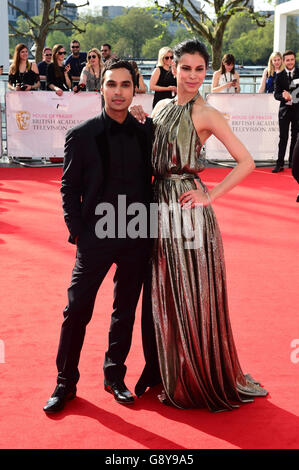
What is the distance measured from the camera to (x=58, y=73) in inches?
448

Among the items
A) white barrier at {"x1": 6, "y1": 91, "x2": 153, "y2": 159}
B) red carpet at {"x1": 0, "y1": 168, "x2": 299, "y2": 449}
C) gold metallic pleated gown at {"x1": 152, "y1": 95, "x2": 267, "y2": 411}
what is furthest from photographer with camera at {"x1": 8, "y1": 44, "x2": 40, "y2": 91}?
gold metallic pleated gown at {"x1": 152, "y1": 95, "x2": 267, "y2": 411}

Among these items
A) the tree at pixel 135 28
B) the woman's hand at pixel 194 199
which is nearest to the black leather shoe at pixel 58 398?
the woman's hand at pixel 194 199

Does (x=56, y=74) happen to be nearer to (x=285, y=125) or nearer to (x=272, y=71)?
(x=272, y=71)

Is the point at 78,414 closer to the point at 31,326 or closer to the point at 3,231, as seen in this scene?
the point at 31,326

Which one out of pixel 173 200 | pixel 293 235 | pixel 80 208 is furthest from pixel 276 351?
pixel 293 235

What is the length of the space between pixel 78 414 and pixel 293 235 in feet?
13.6

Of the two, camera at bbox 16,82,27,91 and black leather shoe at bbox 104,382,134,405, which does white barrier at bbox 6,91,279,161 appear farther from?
black leather shoe at bbox 104,382,134,405

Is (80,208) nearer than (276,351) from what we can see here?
Yes

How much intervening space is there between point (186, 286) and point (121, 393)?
648 mm

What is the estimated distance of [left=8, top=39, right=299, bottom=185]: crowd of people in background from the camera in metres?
10.5

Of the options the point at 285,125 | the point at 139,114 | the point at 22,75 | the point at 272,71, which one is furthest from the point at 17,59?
the point at 139,114

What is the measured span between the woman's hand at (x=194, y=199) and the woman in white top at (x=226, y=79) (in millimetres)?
8793

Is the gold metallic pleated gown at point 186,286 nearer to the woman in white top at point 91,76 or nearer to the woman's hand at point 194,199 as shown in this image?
the woman's hand at point 194,199

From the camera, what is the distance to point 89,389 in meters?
3.36
